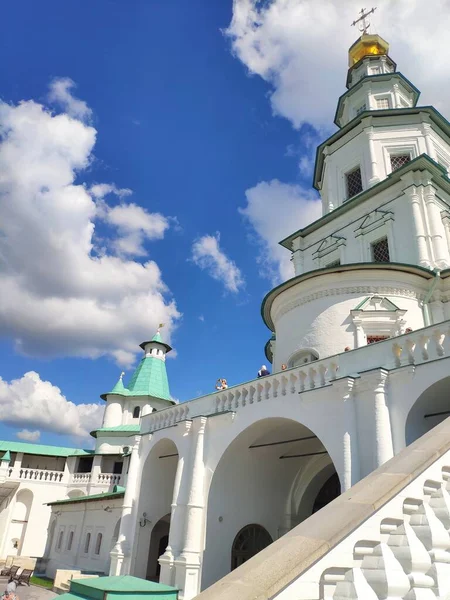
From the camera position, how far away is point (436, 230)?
57.3 feet

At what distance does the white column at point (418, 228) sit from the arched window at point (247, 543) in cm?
1084

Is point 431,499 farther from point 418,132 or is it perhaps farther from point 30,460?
point 30,460

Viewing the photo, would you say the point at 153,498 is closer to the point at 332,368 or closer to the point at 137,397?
the point at 332,368

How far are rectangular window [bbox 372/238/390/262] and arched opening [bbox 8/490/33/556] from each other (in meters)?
30.2

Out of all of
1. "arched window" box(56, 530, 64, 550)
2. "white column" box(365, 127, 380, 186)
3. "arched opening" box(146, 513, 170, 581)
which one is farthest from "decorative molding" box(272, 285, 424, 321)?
"arched window" box(56, 530, 64, 550)

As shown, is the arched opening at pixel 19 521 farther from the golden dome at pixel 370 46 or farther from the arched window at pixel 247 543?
the golden dome at pixel 370 46

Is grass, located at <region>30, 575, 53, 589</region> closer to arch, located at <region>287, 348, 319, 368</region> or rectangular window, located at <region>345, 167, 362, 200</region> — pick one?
arch, located at <region>287, 348, 319, 368</region>

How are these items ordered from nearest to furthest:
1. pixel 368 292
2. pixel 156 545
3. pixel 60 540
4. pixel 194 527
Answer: pixel 194 527 < pixel 368 292 < pixel 156 545 < pixel 60 540

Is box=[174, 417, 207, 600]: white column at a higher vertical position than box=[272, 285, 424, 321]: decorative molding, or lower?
lower

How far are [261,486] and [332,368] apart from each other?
576cm

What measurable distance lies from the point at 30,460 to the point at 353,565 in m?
41.2

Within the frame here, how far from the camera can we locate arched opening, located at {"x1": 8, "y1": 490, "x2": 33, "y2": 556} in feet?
107

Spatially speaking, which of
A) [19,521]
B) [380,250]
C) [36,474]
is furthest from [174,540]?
[19,521]

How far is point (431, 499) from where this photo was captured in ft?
10.5
